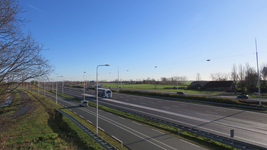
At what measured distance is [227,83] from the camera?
74750mm

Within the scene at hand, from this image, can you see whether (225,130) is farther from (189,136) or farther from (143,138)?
(143,138)

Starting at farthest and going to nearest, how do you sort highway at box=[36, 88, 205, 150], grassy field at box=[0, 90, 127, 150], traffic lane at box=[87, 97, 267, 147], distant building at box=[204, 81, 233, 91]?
distant building at box=[204, 81, 233, 91], traffic lane at box=[87, 97, 267, 147], highway at box=[36, 88, 205, 150], grassy field at box=[0, 90, 127, 150]

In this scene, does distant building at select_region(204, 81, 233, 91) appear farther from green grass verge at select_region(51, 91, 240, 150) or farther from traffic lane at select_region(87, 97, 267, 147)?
green grass verge at select_region(51, 91, 240, 150)

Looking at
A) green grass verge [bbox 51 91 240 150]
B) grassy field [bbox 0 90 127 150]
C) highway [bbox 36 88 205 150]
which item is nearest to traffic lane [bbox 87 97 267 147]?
green grass verge [bbox 51 91 240 150]

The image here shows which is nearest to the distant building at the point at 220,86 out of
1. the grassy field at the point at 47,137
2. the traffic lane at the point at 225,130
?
the traffic lane at the point at 225,130

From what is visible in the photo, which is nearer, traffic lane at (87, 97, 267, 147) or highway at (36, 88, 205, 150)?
highway at (36, 88, 205, 150)

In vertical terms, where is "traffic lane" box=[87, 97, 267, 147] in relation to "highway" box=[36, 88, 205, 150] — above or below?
above

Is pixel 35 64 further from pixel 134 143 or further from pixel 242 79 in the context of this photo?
pixel 242 79

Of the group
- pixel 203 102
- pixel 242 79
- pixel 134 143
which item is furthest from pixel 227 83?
pixel 134 143

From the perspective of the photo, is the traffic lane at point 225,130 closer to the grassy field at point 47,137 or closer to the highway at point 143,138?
the highway at point 143,138

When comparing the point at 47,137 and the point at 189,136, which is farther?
the point at 47,137

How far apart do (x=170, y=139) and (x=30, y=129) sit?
19427mm

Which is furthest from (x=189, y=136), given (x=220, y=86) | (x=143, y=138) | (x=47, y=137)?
(x=220, y=86)

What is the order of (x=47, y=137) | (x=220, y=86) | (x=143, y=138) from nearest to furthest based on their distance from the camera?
(x=143, y=138) → (x=47, y=137) → (x=220, y=86)
